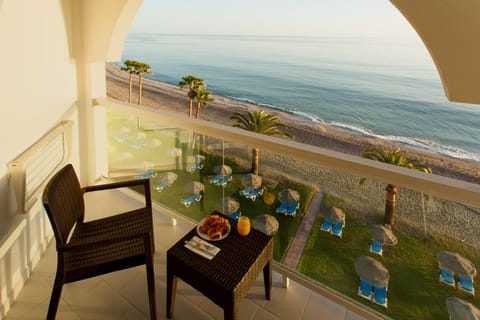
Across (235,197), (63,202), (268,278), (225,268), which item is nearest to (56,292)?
(63,202)

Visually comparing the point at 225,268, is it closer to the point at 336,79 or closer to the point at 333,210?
the point at 333,210

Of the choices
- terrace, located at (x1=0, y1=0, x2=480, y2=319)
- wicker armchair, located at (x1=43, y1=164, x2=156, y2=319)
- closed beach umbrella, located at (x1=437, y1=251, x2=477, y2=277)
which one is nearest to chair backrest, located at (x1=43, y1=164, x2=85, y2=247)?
wicker armchair, located at (x1=43, y1=164, x2=156, y2=319)

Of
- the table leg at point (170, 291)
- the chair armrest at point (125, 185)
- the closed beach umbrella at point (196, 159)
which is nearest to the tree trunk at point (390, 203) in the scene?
the table leg at point (170, 291)

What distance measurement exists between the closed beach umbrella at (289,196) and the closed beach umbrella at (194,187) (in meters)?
0.69

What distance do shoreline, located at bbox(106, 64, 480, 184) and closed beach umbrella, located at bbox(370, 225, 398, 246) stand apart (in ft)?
73.7

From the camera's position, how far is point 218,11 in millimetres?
37375

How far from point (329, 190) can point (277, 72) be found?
1361 inches

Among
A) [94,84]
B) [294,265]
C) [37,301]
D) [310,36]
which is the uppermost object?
[310,36]

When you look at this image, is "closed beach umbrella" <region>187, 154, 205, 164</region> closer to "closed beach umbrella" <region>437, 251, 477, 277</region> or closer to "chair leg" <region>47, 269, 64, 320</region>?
"chair leg" <region>47, 269, 64, 320</region>

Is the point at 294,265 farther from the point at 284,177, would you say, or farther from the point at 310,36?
the point at 310,36

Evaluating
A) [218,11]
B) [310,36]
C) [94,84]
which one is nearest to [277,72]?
[310,36]

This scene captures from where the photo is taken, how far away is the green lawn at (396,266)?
5.31ft

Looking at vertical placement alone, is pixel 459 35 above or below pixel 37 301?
above

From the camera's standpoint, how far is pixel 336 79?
31719 mm
